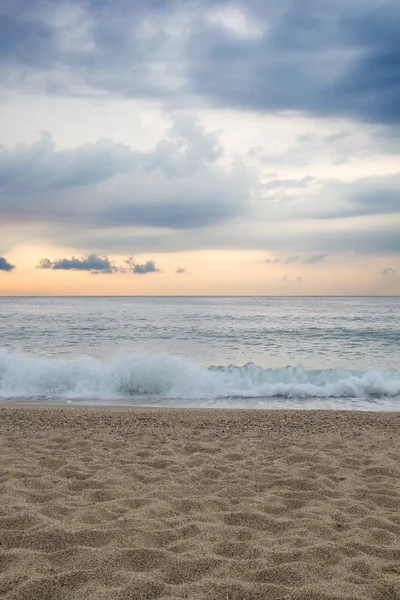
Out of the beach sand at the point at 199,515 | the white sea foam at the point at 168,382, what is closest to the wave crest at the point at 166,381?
the white sea foam at the point at 168,382

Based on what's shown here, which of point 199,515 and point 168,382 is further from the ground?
point 199,515

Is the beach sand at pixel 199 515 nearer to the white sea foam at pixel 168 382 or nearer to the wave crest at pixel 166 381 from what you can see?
the white sea foam at pixel 168 382

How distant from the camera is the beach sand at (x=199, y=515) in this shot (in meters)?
3.29

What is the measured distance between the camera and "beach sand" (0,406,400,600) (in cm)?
329

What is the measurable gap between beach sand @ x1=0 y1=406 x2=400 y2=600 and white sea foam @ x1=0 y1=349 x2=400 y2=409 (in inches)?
200

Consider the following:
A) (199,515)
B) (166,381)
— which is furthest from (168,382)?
(199,515)

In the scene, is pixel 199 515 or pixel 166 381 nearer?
pixel 199 515

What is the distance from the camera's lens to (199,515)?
4.41 metres

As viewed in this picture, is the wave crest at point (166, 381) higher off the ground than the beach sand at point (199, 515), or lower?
lower

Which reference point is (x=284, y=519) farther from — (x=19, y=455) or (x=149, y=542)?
(x=19, y=455)

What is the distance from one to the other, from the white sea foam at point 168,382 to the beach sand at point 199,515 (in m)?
5.09

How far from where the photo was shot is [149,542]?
386cm

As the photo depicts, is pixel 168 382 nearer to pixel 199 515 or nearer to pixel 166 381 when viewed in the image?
pixel 166 381

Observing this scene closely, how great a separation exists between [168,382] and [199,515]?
9.30m
